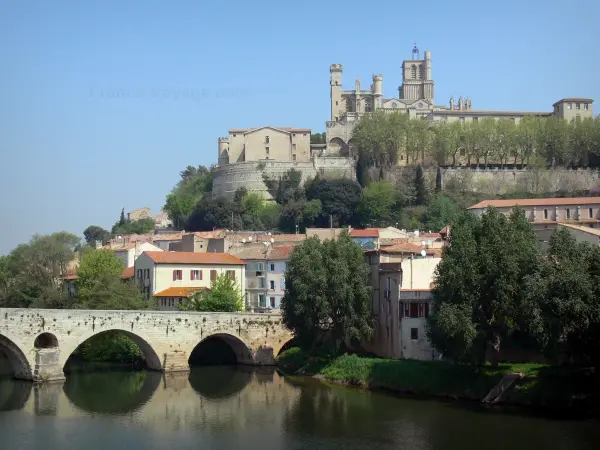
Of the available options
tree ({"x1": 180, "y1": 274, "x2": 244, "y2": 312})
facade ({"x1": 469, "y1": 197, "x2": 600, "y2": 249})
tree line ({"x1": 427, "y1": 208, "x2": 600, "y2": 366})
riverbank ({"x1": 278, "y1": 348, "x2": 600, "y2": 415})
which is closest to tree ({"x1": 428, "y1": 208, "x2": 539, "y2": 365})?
tree line ({"x1": 427, "y1": 208, "x2": 600, "y2": 366})

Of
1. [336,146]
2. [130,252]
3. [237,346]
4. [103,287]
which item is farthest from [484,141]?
[103,287]

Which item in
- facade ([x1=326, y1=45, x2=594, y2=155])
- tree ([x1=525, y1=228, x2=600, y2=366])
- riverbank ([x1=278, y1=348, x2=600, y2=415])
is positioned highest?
facade ([x1=326, y1=45, x2=594, y2=155])

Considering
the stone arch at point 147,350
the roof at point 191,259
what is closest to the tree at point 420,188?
the roof at point 191,259

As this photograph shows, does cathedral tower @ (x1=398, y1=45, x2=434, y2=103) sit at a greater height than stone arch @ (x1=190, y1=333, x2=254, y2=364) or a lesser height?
greater

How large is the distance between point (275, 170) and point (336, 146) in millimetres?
11032

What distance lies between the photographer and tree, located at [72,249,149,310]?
5134cm

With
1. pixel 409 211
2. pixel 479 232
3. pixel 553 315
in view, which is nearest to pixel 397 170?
pixel 409 211

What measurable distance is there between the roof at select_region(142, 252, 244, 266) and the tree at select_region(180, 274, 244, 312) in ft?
13.9

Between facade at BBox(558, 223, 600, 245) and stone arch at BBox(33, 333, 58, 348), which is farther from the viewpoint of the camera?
facade at BBox(558, 223, 600, 245)

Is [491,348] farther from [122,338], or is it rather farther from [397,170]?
[397,170]

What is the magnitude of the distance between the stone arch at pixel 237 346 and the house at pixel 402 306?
23.8ft

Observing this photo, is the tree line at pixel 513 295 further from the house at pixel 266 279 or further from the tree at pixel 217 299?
the house at pixel 266 279

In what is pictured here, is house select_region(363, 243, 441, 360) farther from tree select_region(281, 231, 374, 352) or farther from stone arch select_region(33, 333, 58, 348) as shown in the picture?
stone arch select_region(33, 333, 58, 348)

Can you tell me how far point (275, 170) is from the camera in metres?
102
